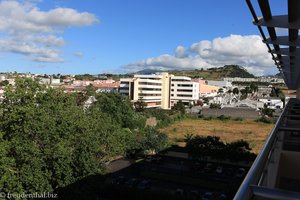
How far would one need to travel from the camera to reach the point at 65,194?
12.4 metres

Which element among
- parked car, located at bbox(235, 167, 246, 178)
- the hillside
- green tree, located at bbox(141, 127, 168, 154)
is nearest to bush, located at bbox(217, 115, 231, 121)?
green tree, located at bbox(141, 127, 168, 154)

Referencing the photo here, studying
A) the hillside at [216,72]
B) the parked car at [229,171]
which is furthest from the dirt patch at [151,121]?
the hillside at [216,72]

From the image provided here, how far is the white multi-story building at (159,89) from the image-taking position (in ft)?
173

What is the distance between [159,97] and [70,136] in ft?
142

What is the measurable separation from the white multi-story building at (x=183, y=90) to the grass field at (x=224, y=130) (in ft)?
58.7

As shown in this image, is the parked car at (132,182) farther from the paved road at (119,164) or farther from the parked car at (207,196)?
the parked car at (207,196)

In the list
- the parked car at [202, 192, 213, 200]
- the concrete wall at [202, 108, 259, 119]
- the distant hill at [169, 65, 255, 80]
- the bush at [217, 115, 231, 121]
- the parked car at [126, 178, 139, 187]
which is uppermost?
the distant hill at [169, 65, 255, 80]

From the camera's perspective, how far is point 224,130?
119 feet

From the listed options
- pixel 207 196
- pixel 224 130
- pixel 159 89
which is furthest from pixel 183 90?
pixel 207 196

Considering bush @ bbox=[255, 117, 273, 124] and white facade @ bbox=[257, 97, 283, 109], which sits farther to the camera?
white facade @ bbox=[257, 97, 283, 109]

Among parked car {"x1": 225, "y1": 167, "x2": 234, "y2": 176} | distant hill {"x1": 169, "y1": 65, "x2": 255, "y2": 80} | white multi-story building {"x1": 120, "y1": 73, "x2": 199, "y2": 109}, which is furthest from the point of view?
distant hill {"x1": 169, "y1": 65, "x2": 255, "y2": 80}

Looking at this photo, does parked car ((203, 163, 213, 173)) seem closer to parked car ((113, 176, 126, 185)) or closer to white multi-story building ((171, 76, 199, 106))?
parked car ((113, 176, 126, 185))

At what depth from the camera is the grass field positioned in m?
31.1

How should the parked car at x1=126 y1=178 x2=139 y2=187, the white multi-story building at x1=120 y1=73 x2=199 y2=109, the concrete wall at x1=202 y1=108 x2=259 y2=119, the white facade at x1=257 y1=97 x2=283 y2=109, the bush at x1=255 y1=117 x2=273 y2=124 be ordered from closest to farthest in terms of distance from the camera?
the parked car at x1=126 y1=178 x2=139 y2=187
the bush at x1=255 y1=117 x2=273 y2=124
the concrete wall at x1=202 y1=108 x2=259 y2=119
the white multi-story building at x1=120 y1=73 x2=199 y2=109
the white facade at x1=257 y1=97 x2=283 y2=109
